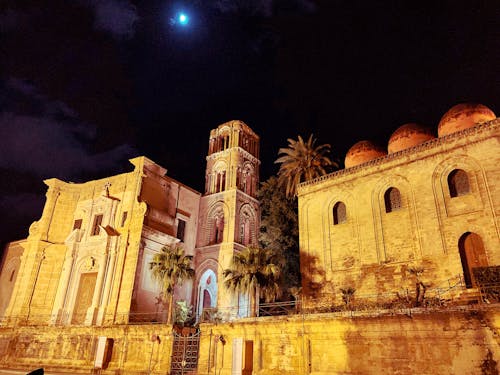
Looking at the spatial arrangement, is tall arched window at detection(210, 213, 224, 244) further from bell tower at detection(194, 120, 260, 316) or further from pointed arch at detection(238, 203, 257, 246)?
pointed arch at detection(238, 203, 257, 246)

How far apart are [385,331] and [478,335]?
2895mm

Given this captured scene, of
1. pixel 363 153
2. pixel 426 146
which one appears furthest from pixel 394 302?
pixel 363 153

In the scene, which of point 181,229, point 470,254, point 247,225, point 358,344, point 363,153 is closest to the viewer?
point 358,344

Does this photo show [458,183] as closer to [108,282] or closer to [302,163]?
[302,163]

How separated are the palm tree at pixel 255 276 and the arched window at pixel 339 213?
4.83m

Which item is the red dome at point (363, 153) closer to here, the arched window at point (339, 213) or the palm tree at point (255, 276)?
the arched window at point (339, 213)

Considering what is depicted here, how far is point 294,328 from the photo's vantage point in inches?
597

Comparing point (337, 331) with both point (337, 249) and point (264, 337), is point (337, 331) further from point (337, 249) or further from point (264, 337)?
point (337, 249)

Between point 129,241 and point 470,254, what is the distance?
2326cm

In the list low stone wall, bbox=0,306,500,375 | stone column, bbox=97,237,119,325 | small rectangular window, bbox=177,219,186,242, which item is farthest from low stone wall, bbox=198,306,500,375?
small rectangular window, bbox=177,219,186,242

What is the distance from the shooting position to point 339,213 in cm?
2227

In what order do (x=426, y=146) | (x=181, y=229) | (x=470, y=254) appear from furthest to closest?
(x=181, y=229) → (x=426, y=146) → (x=470, y=254)

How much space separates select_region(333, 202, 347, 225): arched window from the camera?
72.0 feet

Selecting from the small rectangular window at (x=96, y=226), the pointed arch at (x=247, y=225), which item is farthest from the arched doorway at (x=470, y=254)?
the small rectangular window at (x=96, y=226)
